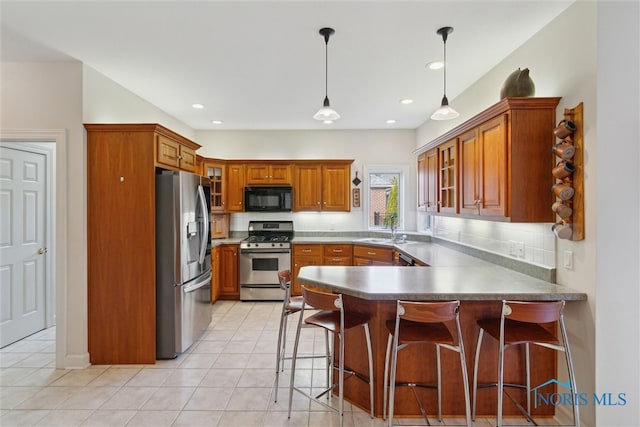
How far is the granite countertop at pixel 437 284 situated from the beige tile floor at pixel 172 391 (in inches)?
35.4

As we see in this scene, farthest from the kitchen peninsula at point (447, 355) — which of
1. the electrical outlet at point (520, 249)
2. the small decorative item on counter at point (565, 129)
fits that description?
the small decorative item on counter at point (565, 129)

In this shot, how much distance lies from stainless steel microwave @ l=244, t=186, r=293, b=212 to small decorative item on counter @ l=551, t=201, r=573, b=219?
3.86 metres

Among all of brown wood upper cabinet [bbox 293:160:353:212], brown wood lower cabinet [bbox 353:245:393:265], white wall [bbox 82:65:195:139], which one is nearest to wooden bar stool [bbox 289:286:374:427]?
brown wood lower cabinet [bbox 353:245:393:265]

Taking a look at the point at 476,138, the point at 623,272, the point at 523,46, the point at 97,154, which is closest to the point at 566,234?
the point at 623,272

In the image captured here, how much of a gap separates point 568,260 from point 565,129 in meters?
0.83

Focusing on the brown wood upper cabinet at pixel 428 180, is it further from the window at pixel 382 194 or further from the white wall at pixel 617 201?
the white wall at pixel 617 201

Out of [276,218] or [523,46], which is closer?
[523,46]

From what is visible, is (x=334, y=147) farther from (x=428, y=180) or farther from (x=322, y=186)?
(x=428, y=180)

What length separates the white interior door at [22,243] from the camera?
11.6ft

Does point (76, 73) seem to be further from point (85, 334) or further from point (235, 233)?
point (235, 233)

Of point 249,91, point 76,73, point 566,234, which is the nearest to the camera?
point 566,234

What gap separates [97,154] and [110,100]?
28.5 inches

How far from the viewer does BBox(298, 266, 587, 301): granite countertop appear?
209 cm

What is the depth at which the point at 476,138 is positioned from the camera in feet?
9.20
